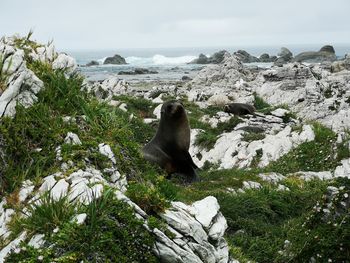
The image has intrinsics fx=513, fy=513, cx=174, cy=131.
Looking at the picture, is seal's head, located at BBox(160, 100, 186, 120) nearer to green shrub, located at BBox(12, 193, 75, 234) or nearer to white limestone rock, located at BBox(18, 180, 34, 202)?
white limestone rock, located at BBox(18, 180, 34, 202)

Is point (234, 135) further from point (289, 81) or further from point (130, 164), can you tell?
point (289, 81)

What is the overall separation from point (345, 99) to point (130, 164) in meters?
15.6

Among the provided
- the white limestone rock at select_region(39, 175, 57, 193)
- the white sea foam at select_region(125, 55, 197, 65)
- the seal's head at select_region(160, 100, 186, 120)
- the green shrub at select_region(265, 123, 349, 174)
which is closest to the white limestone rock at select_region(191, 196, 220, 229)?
the white limestone rock at select_region(39, 175, 57, 193)

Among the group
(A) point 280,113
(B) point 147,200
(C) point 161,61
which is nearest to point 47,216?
(B) point 147,200

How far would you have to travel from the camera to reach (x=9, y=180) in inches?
270

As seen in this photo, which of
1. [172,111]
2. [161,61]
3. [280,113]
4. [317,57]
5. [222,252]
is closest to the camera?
[222,252]

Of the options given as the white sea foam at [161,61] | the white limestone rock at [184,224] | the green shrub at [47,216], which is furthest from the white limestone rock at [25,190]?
the white sea foam at [161,61]

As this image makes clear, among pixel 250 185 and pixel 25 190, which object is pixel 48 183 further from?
pixel 250 185

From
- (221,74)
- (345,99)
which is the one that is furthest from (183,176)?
(221,74)

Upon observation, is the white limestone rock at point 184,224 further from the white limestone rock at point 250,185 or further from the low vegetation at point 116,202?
the white limestone rock at point 250,185

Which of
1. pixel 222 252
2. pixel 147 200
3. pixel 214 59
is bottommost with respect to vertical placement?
pixel 214 59

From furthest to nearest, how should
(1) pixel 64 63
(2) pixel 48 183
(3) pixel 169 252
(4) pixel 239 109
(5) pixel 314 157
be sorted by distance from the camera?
(4) pixel 239 109
(5) pixel 314 157
(1) pixel 64 63
(2) pixel 48 183
(3) pixel 169 252

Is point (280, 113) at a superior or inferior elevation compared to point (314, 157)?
superior

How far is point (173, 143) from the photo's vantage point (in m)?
13.8
